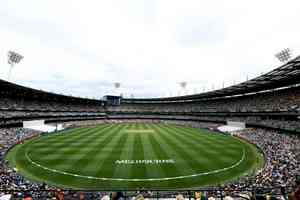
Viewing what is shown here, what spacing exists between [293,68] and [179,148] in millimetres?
21384

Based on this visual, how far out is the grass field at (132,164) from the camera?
2034 centimetres

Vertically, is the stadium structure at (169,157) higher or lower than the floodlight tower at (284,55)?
lower

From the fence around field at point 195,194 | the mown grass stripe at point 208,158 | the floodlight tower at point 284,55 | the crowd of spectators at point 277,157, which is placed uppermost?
the floodlight tower at point 284,55

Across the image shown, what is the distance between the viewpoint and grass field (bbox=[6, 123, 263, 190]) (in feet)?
66.7

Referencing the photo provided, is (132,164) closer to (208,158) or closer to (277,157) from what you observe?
(208,158)

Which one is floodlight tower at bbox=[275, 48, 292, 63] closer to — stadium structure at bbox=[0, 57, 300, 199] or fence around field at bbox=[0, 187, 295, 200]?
stadium structure at bbox=[0, 57, 300, 199]

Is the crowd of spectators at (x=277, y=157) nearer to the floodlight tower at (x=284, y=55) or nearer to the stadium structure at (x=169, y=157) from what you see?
the stadium structure at (x=169, y=157)

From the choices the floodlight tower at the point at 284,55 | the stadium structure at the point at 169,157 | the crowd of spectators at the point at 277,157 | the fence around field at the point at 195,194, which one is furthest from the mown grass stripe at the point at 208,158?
the floodlight tower at the point at 284,55

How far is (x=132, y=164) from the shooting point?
25422mm

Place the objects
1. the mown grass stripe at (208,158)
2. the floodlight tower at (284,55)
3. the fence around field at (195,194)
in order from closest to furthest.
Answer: the fence around field at (195,194) < the mown grass stripe at (208,158) < the floodlight tower at (284,55)

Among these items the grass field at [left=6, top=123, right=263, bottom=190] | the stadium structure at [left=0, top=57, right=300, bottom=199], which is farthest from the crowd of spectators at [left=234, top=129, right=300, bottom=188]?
the grass field at [left=6, top=123, right=263, bottom=190]

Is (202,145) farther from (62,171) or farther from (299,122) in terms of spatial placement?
(62,171)

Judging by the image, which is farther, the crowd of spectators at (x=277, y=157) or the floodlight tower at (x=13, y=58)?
the floodlight tower at (x=13, y=58)

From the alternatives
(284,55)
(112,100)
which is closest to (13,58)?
(112,100)
